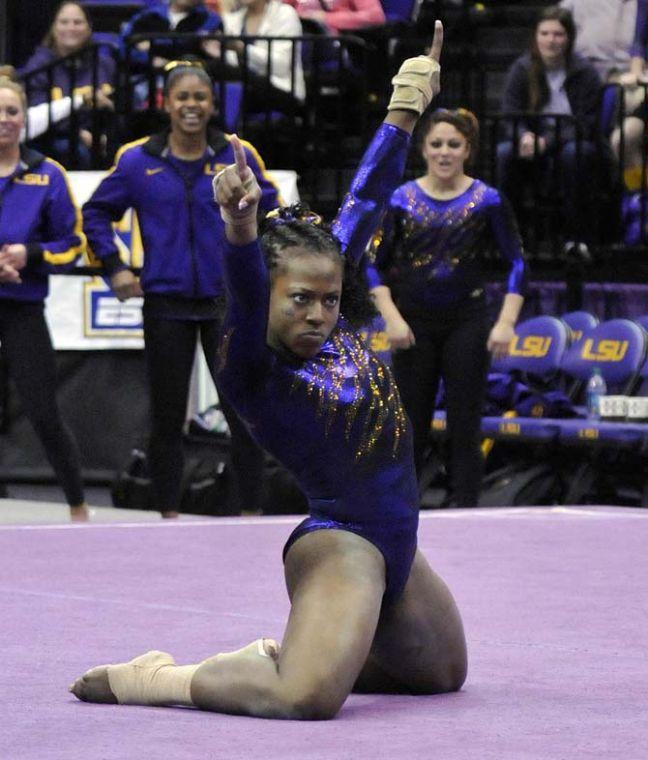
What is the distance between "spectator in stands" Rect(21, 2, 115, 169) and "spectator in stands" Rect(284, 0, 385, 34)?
3.96 feet

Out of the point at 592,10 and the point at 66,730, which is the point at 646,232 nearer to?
the point at 592,10

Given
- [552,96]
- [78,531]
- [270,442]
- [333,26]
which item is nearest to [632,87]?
[552,96]

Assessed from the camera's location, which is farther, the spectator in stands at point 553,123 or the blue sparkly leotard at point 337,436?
the spectator in stands at point 553,123

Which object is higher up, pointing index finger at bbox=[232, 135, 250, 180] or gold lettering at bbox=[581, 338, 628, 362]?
pointing index finger at bbox=[232, 135, 250, 180]

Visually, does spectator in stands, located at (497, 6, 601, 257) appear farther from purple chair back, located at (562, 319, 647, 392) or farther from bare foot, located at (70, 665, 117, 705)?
bare foot, located at (70, 665, 117, 705)

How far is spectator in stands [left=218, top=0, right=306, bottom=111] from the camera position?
934 centimetres

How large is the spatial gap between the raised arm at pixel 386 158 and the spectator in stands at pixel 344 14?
5.27m

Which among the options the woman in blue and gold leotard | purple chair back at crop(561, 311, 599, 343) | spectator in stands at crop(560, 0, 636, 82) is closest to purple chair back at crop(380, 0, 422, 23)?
spectator in stands at crop(560, 0, 636, 82)

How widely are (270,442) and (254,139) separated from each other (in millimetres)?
6084

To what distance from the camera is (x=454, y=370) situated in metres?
7.23

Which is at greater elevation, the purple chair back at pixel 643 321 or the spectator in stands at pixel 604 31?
the spectator in stands at pixel 604 31

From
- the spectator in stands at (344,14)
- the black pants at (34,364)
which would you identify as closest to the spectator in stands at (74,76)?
the spectator in stands at (344,14)

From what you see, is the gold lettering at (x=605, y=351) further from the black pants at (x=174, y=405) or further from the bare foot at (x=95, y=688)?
the bare foot at (x=95, y=688)

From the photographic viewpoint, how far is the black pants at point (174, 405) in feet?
23.3
